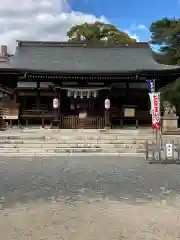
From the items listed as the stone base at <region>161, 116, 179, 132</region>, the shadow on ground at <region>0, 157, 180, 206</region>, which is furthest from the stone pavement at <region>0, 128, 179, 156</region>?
the stone base at <region>161, 116, 179, 132</region>

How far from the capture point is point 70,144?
1543 centimetres

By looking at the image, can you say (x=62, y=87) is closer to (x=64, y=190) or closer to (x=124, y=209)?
(x=64, y=190)

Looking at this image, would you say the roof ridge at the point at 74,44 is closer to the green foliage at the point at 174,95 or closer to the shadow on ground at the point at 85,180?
the green foliage at the point at 174,95

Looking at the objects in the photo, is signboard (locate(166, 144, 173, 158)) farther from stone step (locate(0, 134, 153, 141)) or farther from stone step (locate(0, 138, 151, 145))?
stone step (locate(0, 134, 153, 141))

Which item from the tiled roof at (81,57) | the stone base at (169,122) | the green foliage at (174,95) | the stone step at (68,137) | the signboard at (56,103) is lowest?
the stone step at (68,137)

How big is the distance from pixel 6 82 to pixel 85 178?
51.1ft

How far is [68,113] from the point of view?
75.5 feet

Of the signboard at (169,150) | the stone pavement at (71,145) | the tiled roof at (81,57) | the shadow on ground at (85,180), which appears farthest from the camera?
the tiled roof at (81,57)

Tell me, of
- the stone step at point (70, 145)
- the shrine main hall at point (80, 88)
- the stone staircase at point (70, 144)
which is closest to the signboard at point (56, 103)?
the shrine main hall at point (80, 88)

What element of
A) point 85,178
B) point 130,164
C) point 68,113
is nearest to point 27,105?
point 68,113

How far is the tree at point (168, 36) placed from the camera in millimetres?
26438

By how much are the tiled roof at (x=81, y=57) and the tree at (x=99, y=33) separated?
42.6 ft

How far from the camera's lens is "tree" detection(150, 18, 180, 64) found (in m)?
26.4

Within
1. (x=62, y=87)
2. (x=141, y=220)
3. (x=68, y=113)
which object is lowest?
(x=141, y=220)
